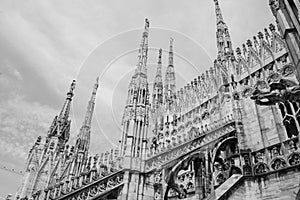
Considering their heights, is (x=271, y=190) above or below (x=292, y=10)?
below

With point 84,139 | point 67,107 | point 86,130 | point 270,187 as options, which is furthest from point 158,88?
point 270,187

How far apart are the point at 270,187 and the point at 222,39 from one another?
12476 millimetres

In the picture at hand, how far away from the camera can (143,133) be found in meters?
10.3

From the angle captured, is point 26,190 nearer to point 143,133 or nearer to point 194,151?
point 143,133

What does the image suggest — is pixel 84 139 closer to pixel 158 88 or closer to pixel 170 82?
pixel 158 88

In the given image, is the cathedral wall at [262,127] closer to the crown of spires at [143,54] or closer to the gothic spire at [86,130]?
the crown of spires at [143,54]

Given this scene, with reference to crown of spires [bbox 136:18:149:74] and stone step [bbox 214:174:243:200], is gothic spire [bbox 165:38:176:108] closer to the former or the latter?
crown of spires [bbox 136:18:149:74]

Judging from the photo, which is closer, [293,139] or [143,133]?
[293,139]

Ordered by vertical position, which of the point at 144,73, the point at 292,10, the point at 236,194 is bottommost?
the point at 236,194

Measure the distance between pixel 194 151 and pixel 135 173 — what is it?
245cm

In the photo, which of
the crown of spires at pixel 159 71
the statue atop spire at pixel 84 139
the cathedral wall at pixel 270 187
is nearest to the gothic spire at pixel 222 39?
the crown of spires at pixel 159 71

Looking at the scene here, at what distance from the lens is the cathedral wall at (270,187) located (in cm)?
740

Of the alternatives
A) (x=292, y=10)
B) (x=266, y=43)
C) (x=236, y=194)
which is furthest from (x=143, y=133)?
(x=266, y=43)

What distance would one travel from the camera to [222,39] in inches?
693
